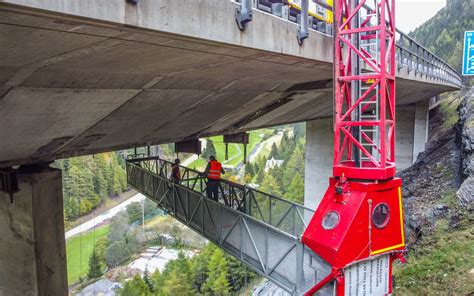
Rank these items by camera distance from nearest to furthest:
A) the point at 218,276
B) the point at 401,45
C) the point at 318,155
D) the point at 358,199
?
1. the point at 358,199
2. the point at 401,45
3. the point at 318,155
4. the point at 218,276

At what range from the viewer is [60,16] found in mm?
3385

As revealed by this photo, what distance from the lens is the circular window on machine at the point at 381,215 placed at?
288 inches

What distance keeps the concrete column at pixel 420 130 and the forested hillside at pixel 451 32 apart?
46559 millimetres

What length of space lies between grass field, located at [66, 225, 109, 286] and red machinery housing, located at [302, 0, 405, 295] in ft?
215

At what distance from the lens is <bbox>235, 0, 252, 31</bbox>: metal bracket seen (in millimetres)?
5148

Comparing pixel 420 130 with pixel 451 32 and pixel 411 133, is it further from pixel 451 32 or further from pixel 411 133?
pixel 451 32

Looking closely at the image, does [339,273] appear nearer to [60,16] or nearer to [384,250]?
[384,250]

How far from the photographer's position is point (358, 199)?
7090 mm

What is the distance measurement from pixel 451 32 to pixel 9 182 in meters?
96.2

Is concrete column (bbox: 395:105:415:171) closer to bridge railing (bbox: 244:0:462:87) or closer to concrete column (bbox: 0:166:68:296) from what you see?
bridge railing (bbox: 244:0:462:87)

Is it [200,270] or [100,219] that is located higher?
[200,270]

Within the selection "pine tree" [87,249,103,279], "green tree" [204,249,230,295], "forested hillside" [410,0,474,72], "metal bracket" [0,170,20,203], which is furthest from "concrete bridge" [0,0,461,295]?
"forested hillside" [410,0,474,72]

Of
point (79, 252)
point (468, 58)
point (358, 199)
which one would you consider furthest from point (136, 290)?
point (358, 199)

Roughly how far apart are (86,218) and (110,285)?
32.7 metres
